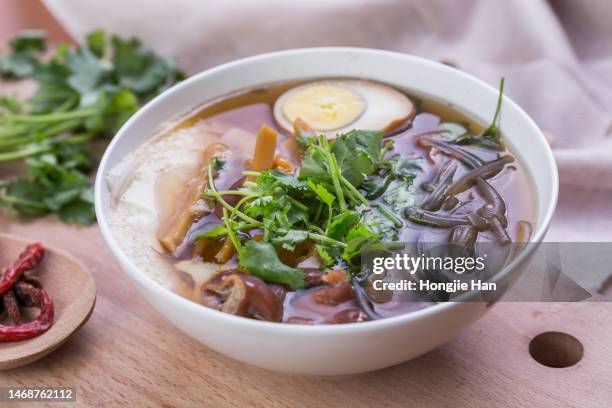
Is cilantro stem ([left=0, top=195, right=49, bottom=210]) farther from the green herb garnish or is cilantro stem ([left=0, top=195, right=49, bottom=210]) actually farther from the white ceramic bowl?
the green herb garnish

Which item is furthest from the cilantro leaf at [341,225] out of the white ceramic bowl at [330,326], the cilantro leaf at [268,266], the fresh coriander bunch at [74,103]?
the fresh coriander bunch at [74,103]

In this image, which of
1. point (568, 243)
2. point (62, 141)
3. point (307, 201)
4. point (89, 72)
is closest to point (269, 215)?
point (307, 201)

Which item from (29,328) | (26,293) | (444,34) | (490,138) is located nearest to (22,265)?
(26,293)

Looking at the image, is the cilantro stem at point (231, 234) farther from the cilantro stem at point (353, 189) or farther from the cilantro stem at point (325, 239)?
the cilantro stem at point (353, 189)

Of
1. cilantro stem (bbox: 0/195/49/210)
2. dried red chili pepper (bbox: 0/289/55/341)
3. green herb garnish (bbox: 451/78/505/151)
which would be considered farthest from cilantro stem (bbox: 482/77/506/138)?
cilantro stem (bbox: 0/195/49/210)

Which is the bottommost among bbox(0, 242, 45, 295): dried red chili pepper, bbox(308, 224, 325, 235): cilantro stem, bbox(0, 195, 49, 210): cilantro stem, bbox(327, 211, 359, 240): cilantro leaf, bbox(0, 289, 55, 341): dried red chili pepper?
bbox(0, 195, 49, 210): cilantro stem

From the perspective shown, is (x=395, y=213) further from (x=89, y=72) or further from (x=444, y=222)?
(x=89, y=72)

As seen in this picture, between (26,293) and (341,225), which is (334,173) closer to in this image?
(341,225)
